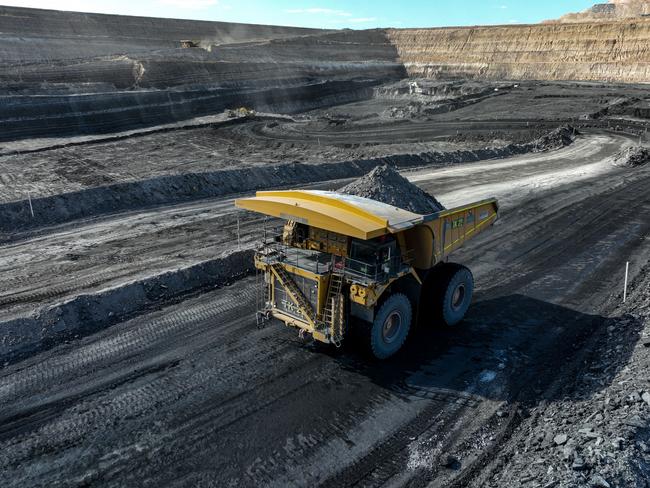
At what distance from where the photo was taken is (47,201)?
1568 cm

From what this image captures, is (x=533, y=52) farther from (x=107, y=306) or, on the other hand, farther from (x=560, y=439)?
(x=560, y=439)

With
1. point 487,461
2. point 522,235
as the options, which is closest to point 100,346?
point 487,461

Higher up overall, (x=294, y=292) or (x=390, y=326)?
(x=294, y=292)

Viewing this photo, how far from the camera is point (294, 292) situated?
761 centimetres

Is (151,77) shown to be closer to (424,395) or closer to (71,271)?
(71,271)

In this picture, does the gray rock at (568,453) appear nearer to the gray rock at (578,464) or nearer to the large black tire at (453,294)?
the gray rock at (578,464)

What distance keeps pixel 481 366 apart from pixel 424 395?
4.28ft

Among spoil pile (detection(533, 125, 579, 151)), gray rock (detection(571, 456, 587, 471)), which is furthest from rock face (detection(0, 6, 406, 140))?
gray rock (detection(571, 456, 587, 471))

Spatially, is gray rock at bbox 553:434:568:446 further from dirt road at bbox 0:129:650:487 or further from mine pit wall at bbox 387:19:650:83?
mine pit wall at bbox 387:19:650:83

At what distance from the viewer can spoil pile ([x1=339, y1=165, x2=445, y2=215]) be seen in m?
9.28

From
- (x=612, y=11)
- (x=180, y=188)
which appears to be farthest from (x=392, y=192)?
(x=612, y=11)

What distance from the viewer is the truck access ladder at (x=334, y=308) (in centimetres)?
725

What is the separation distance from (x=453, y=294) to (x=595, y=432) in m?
3.30

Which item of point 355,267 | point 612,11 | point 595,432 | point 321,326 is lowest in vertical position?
point 595,432
